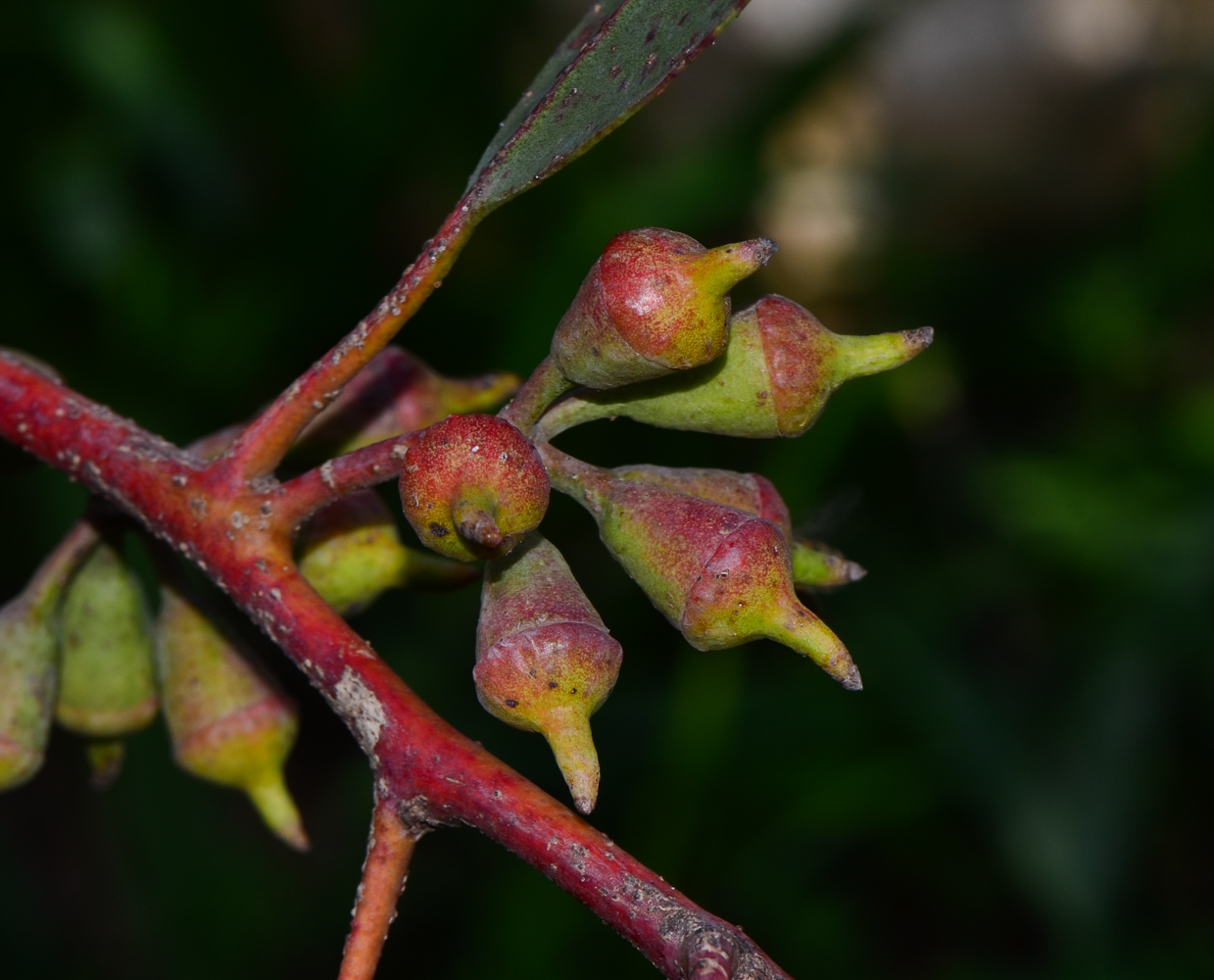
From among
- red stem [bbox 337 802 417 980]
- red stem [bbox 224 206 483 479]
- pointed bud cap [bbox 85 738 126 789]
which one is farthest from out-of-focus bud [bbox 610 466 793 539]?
pointed bud cap [bbox 85 738 126 789]

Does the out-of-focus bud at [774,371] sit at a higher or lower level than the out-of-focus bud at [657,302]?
lower

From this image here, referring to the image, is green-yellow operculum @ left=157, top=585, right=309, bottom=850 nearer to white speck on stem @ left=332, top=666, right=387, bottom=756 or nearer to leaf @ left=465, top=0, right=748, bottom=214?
white speck on stem @ left=332, top=666, right=387, bottom=756

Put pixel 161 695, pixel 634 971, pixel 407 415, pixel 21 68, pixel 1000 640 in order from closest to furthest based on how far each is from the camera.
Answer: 1. pixel 407 415
2. pixel 161 695
3. pixel 634 971
4. pixel 21 68
5. pixel 1000 640

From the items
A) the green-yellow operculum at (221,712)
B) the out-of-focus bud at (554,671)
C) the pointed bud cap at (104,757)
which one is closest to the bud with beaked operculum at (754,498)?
the out-of-focus bud at (554,671)

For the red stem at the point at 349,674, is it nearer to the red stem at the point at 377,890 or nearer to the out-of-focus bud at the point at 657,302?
the red stem at the point at 377,890

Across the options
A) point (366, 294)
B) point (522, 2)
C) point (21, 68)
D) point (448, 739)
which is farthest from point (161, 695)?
point (21, 68)

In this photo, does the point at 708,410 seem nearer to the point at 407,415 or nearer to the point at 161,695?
the point at 407,415
